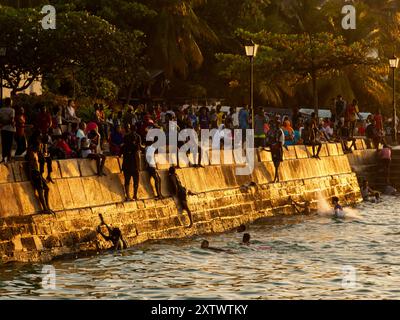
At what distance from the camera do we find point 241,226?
99.0ft

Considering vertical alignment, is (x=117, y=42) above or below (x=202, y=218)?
above

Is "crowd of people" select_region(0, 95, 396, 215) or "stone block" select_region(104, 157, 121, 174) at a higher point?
"crowd of people" select_region(0, 95, 396, 215)

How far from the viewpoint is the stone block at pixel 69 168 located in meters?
24.9

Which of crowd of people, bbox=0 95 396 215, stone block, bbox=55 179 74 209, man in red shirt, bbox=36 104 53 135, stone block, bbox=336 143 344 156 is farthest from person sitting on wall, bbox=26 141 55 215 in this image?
stone block, bbox=336 143 344 156

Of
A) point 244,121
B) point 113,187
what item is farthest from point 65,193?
point 244,121

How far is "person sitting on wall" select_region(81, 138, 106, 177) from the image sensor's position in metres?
26.1

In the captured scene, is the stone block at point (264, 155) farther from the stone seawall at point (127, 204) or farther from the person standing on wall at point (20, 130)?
→ the person standing on wall at point (20, 130)

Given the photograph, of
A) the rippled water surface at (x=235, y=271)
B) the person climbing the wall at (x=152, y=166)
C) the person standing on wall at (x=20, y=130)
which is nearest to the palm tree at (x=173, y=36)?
the rippled water surface at (x=235, y=271)

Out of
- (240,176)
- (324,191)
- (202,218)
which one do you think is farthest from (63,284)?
(324,191)

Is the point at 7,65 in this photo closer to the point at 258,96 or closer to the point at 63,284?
the point at 63,284

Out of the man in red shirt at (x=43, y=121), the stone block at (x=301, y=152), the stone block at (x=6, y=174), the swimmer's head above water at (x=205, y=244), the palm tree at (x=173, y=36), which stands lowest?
the swimmer's head above water at (x=205, y=244)

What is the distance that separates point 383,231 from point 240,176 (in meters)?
4.50

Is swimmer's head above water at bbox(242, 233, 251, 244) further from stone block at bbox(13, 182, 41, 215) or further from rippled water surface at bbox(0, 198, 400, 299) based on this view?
stone block at bbox(13, 182, 41, 215)
